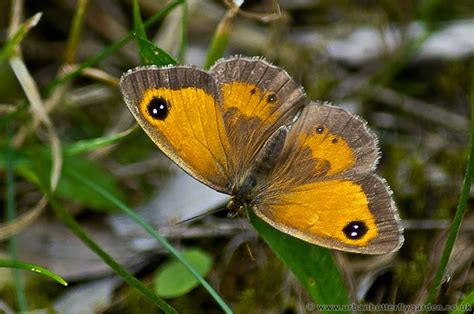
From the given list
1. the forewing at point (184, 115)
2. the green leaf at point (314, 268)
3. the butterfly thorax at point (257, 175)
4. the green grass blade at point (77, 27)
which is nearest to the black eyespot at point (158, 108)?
the forewing at point (184, 115)

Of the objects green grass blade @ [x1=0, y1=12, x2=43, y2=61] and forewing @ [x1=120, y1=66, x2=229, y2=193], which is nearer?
forewing @ [x1=120, y1=66, x2=229, y2=193]

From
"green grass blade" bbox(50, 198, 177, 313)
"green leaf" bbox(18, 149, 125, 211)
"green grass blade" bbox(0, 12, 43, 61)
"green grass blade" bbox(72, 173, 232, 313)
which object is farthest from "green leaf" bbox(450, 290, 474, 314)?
"green grass blade" bbox(0, 12, 43, 61)

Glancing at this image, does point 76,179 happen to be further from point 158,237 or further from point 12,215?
point 158,237

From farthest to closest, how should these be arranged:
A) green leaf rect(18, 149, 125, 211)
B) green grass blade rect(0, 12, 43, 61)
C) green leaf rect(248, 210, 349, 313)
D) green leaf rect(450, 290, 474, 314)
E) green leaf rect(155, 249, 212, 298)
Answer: green leaf rect(18, 149, 125, 211) < green grass blade rect(0, 12, 43, 61) < green leaf rect(155, 249, 212, 298) < green leaf rect(248, 210, 349, 313) < green leaf rect(450, 290, 474, 314)

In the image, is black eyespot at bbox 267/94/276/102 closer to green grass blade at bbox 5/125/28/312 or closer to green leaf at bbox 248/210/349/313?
green leaf at bbox 248/210/349/313

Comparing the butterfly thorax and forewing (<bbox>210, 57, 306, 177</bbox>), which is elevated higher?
forewing (<bbox>210, 57, 306, 177</bbox>)

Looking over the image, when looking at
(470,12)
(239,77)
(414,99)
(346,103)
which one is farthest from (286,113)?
(470,12)
